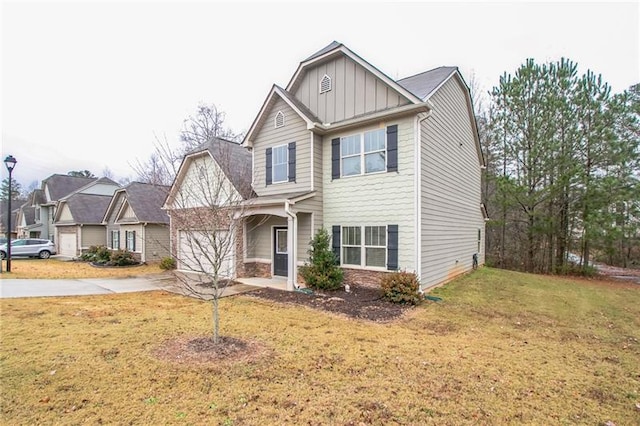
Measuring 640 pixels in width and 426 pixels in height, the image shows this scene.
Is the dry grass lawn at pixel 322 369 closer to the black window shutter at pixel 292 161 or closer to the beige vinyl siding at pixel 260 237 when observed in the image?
the beige vinyl siding at pixel 260 237

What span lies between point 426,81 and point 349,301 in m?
8.49

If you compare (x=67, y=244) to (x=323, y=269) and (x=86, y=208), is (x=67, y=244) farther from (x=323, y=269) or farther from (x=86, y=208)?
(x=323, y=269)

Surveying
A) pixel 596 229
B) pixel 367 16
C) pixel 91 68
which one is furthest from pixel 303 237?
pixel 596 229

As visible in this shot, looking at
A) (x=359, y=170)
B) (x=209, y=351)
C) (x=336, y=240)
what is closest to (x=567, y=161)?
(x=359, y=170)

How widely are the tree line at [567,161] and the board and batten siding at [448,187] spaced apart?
3569 millimetres

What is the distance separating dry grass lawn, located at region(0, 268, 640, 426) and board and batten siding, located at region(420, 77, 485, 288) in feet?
9.19

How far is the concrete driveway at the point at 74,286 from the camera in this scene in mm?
9789

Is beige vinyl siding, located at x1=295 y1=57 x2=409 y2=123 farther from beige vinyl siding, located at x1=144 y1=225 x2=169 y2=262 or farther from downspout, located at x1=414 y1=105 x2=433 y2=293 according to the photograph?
Answer: beige vinyl siding, located at x1=144 y1=225 x2=169 y2=262

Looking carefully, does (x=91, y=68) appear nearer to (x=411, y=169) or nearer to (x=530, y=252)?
(x=411, y=169)

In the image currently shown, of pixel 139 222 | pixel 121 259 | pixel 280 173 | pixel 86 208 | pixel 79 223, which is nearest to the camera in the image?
pixel 280 173

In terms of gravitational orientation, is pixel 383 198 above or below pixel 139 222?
above

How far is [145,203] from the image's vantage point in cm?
2109

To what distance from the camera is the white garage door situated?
24406 mm

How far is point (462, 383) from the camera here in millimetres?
4156
